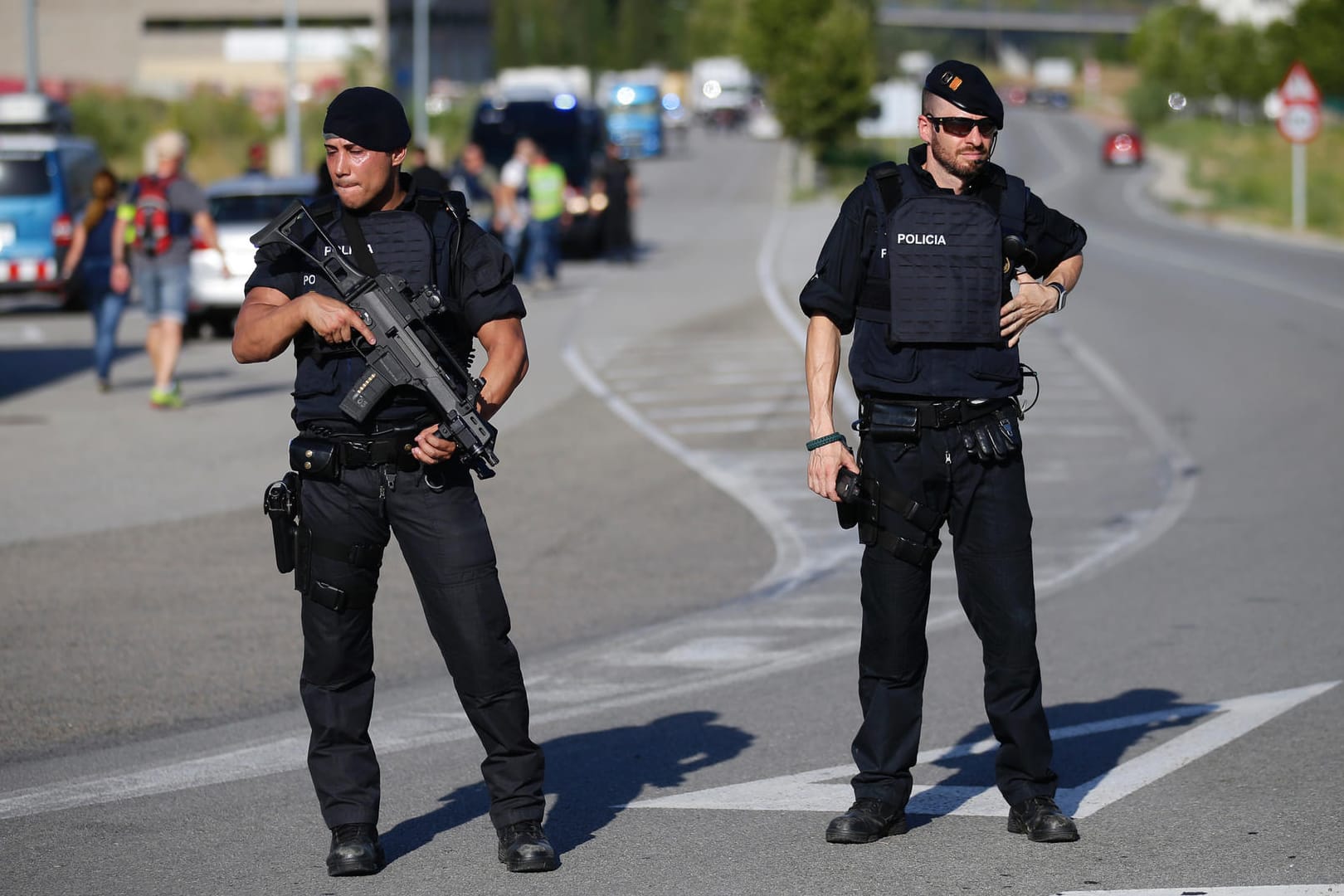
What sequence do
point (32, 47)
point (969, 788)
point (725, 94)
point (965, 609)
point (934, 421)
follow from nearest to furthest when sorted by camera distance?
point (934, 421), point (965, 609), point (969, 788), point (32, 47), point (725, 94)

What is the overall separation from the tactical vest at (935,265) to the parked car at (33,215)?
19.3m

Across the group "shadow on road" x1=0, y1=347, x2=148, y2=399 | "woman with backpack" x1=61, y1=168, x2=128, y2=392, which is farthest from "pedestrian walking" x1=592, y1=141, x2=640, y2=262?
"woman with backpack" x1=61, y1=168, x2=128, y2=392

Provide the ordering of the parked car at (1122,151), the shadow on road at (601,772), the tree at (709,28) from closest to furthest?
1. the shadow on road at (601,772)
2. the parked car at (1122,151)
3. the tree at (709,28)

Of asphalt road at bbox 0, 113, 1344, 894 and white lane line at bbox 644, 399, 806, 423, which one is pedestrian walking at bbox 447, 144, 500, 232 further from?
white lane line at bbox 644, 399, 806, 423

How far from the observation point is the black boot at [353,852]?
486 cm

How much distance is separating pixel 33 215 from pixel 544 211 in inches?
249

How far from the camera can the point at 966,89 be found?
4.95 meters

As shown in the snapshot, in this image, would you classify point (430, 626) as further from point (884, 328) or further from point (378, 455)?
point (884, 328)

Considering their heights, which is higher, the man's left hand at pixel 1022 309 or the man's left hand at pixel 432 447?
the man's left hand at pixel 1022 309

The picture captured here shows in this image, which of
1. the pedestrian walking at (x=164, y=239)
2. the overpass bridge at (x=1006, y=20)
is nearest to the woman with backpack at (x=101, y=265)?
the pedestrian walking at (x=164, y=239)

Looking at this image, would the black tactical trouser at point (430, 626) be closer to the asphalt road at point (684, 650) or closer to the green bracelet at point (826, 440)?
the asphalt road at point (684, 650)

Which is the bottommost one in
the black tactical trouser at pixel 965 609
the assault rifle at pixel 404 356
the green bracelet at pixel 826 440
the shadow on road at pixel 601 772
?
the shadow on road at pixel 601 772

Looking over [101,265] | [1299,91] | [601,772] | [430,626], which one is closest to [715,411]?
[101,265]

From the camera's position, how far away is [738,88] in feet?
314
